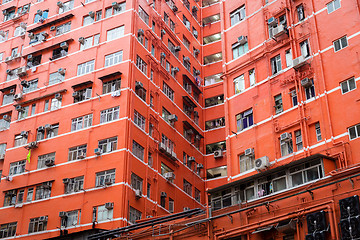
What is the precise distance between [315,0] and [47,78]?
1064 inches

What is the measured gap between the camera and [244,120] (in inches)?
A: 1561

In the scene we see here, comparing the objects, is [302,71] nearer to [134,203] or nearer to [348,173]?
[348,173]

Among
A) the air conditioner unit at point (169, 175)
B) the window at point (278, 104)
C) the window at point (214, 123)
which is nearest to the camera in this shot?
the window at point (278, 104)

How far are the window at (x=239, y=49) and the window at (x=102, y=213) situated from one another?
15.7m

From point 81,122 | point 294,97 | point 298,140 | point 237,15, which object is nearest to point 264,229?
point 298,140

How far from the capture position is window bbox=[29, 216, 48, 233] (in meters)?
44.0

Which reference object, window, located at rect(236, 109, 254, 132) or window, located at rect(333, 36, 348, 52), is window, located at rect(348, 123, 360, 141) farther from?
window, located at rect(236, 109, 254, 132)

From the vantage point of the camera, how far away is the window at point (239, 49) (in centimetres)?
4188

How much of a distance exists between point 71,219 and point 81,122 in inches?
345

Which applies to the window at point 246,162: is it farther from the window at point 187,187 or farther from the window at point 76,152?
the window at point 187,187

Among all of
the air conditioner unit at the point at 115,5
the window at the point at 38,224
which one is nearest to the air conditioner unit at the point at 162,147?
the window at the point at 38,224

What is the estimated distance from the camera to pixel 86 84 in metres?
48.1

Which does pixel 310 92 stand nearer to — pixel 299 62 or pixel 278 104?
pixel 299 62

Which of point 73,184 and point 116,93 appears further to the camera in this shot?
point 116,93
